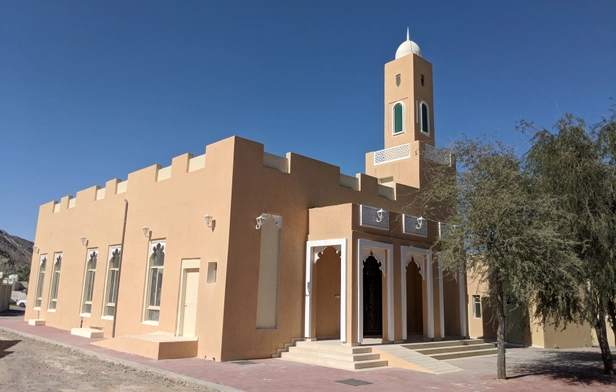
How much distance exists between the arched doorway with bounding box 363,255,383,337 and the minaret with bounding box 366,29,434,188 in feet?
11.9

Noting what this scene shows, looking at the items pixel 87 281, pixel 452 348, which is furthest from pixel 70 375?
pixel 87 281

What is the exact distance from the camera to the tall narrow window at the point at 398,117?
18672mm

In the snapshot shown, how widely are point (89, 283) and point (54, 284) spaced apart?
13.5 feet

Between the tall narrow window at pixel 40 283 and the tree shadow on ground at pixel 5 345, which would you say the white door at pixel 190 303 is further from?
the tall narrow window at pixel 40 283

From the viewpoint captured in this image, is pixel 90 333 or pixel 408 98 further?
pixel 408 98

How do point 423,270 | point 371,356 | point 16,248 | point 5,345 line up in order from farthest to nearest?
point 16,248 < point 423,270 < point 5,345 < point 371,356

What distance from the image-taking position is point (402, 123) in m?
18.6

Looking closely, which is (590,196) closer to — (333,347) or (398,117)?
(333,347)

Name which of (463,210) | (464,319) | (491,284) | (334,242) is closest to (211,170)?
(334,242)

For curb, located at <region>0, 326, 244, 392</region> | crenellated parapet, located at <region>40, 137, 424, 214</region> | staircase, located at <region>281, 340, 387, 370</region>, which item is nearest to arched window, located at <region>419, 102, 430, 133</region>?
crenellated parapet, located at <region>40, 137, 424, 214</region>

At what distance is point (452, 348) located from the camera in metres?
14.0

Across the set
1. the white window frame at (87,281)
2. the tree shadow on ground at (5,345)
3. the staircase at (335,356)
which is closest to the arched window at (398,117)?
the staircase at (335,356)

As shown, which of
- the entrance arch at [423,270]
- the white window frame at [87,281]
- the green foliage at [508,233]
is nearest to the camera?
the green foliage at [508,233]

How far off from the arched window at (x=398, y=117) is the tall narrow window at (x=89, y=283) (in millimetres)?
13080
